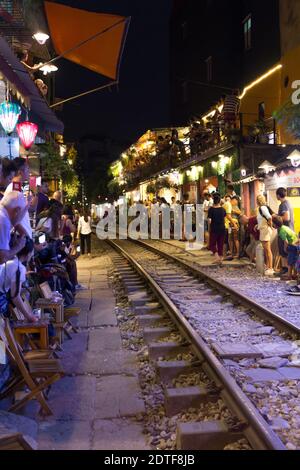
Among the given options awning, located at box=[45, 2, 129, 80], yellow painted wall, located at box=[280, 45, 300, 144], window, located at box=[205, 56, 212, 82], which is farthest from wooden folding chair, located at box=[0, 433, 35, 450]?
window, located at box=[205, 56, 212, 82]

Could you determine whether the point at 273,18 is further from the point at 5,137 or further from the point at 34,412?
the point at 34,412

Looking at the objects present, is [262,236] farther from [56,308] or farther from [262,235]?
[56,308]

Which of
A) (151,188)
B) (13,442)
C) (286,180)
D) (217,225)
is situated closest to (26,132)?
(217,225)

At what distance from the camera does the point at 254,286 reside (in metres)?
11.8

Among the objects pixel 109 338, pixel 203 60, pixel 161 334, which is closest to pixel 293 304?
pixel 161 334

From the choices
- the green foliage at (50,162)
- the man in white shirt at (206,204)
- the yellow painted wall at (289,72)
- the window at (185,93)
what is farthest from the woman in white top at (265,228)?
the window at (185,93)

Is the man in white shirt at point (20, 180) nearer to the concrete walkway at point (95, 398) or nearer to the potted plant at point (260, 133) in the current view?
the concrete walkway at point (95, 398)

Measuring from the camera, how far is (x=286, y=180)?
567 inches

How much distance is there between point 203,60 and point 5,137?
24.1 m

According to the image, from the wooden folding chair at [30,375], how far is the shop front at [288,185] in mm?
10518

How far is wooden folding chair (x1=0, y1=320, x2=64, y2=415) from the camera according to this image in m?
4.82

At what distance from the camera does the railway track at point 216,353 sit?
13.8 feet

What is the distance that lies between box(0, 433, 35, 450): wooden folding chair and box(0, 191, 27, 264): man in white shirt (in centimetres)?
180

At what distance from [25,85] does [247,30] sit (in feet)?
58.5
